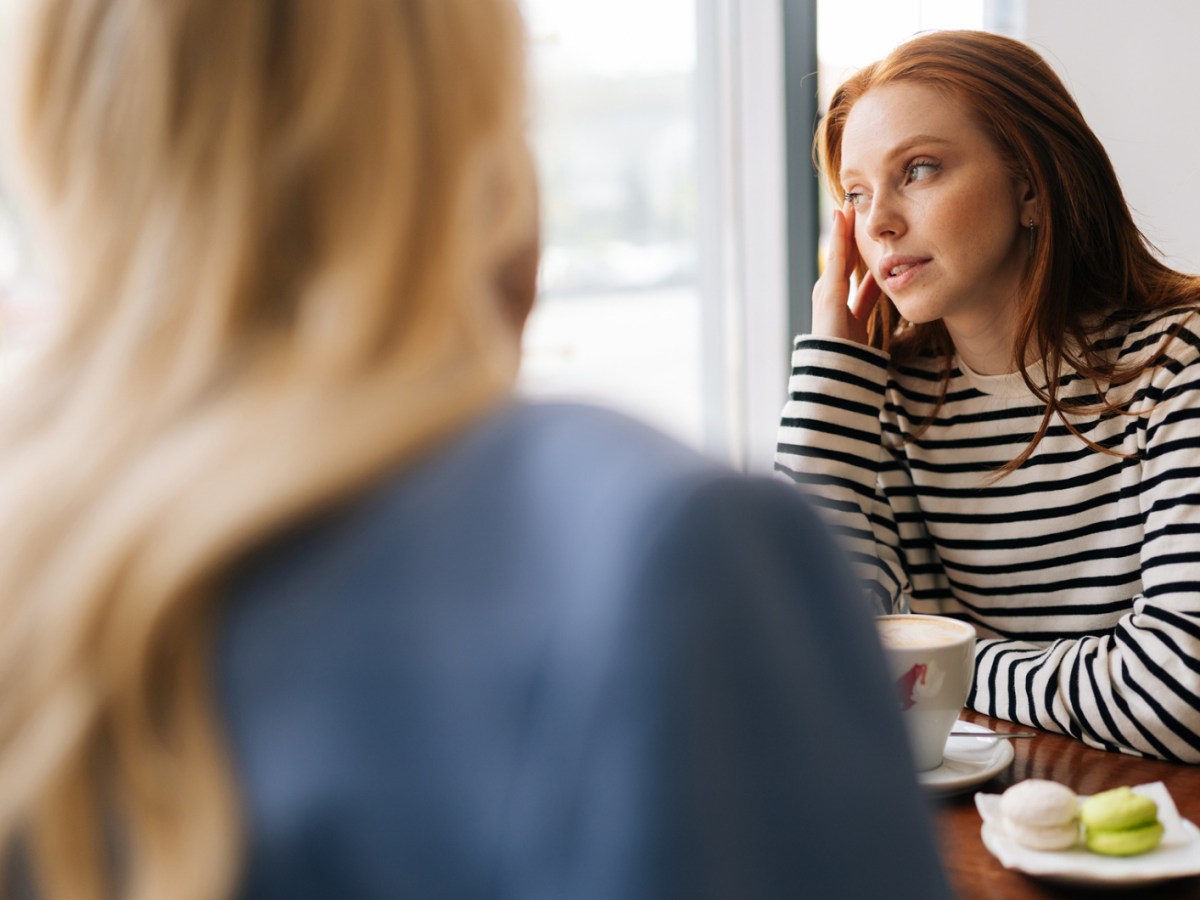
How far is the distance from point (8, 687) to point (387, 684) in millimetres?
119

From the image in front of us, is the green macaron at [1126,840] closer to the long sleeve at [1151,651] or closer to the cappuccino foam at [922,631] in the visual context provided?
the cappuccino foam at [922,631]

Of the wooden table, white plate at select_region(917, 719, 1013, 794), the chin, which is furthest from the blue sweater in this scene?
the chin

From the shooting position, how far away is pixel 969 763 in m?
0.92

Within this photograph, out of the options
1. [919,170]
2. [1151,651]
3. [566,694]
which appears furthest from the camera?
[919,170]

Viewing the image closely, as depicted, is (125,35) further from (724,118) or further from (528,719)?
(724,118)

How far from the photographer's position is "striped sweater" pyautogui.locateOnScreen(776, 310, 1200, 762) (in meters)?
1.11

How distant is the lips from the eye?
9 cm

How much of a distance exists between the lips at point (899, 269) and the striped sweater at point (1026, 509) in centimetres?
9

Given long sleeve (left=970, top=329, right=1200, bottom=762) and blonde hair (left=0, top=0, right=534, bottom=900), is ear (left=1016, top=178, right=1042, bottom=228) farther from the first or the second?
blonde hair (left=0, top=0, right=534, bottom=900)

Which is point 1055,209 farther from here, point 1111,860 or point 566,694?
point 566,694

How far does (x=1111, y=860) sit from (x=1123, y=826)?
25mm

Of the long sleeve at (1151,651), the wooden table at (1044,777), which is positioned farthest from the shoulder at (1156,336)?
the wooden table at (1044,777)

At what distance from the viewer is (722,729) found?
1.09 ft

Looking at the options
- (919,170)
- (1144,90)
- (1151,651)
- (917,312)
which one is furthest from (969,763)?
(1144,90)
